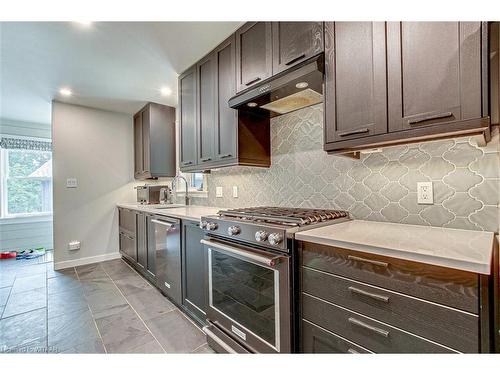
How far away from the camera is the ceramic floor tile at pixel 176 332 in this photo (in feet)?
5.73

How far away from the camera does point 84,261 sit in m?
3.72

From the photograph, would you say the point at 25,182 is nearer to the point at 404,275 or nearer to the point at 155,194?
the point at 155,194

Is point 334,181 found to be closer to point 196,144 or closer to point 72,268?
point 196,144

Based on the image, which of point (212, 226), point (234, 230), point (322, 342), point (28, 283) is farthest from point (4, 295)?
point (322, 342)

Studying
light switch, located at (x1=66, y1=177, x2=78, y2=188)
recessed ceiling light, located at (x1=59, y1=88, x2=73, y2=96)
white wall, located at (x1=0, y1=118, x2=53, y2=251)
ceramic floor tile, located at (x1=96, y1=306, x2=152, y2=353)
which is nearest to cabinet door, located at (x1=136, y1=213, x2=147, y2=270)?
ceramic floor tile, located at (x1=96, y1=306, x2=152, y2=353)

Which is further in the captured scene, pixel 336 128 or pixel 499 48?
pixel 336 128

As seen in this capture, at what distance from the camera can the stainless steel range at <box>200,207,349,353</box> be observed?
125cm

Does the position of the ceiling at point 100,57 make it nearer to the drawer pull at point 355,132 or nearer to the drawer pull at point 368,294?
the drawer pull at point 355,132

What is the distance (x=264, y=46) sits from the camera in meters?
1.72

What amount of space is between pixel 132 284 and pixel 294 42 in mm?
3057

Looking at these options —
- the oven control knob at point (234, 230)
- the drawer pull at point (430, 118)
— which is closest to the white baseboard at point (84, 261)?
the oven control knob at point (234, 230)

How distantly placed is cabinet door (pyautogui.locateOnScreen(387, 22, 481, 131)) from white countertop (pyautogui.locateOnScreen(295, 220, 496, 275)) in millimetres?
511
